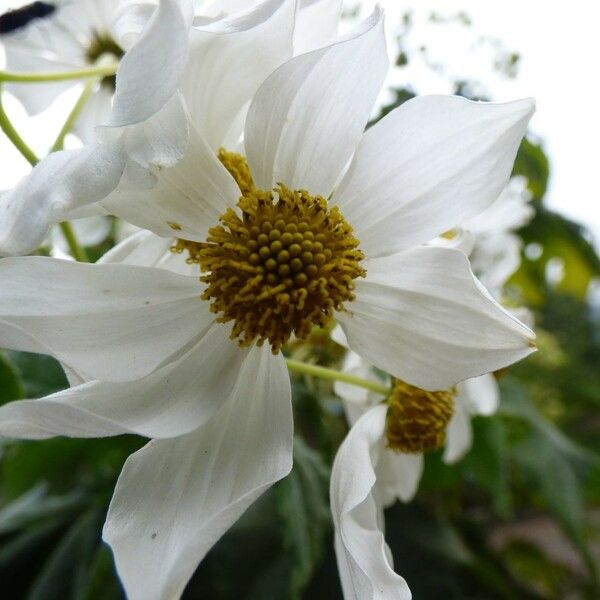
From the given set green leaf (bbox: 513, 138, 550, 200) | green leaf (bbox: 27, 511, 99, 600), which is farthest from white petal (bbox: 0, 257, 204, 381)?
green leaf (bbox: 513, 138, 550, 200)

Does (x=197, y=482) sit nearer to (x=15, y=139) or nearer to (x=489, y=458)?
(x=15, y=139)

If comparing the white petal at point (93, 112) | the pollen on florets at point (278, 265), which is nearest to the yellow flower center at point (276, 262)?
the pollen on florets at point (278, 265)

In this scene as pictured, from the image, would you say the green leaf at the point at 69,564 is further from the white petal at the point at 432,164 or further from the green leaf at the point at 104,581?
the white petal at the point at 432,164

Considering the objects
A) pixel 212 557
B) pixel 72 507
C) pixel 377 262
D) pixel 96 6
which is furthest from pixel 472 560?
pixel 96 6

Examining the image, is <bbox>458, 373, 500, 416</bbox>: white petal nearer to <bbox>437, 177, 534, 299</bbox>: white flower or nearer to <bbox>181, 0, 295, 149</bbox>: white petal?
<bbox>437, 177, 534, 299</bbox>: white flower

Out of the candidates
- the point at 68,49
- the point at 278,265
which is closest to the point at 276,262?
the point at 278,265

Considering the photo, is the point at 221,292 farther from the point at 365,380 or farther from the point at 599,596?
the point at 599,596

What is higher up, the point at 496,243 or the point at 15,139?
the point at 15,139
